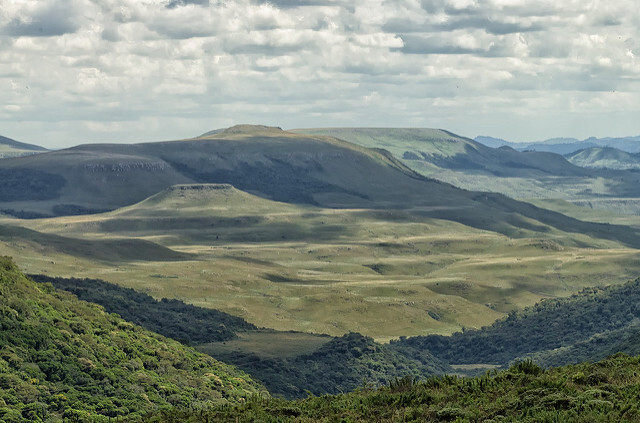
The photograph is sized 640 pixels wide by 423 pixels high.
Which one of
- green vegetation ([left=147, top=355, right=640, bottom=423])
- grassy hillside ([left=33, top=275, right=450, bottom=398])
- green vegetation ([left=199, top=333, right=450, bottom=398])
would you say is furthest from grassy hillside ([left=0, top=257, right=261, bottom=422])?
green vegetation ([left=147, top=355, right=640, bottom=423])

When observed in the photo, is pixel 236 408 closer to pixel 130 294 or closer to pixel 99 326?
pixel 99 326

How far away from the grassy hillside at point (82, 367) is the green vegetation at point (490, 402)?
29.0 m

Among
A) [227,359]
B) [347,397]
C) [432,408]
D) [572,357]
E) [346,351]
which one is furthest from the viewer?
[346,351]

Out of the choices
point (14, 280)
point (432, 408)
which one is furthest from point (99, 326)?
point (432, 408)

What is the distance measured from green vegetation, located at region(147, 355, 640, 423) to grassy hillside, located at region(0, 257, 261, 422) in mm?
28984

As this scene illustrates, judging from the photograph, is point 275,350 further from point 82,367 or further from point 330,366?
Answer: point 82,367

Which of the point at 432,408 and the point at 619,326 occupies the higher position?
the point at 432,408

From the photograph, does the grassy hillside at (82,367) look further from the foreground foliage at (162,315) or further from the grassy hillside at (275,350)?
the foreground foliage at (162,315)

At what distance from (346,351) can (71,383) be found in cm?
7625

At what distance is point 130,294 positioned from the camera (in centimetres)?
17538

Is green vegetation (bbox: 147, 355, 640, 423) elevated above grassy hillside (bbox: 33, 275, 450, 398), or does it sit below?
above

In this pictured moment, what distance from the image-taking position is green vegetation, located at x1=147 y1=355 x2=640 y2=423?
4231 cm

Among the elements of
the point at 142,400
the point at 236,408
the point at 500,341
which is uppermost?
the point at 236,408

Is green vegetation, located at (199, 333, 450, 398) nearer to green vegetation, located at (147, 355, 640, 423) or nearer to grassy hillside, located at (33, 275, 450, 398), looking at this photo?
grassy hillside, located at (33, 275, 450, 398)
